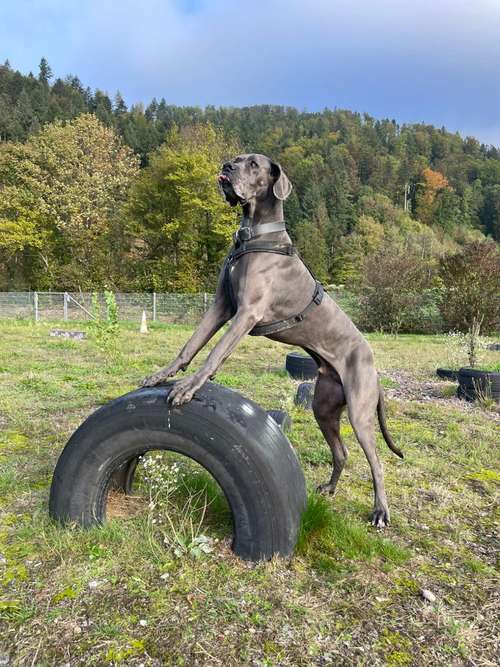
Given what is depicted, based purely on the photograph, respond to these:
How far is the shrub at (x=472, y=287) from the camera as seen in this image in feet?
63.8

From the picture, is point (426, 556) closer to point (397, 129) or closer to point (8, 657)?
point (8, 657)

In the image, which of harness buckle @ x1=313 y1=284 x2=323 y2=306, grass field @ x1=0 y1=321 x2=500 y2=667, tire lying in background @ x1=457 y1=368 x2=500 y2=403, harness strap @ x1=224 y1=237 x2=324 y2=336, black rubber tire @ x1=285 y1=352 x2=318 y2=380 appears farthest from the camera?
black rubber tire @ x1=285 y1=352 x2=318 y2=380

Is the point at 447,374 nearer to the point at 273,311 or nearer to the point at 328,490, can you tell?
the point at 328,490

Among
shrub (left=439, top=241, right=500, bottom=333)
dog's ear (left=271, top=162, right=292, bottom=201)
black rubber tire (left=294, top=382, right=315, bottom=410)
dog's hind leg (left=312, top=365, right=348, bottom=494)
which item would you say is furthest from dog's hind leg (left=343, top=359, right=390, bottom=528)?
shrub (left=439, top=241, right=500, bottom=333)

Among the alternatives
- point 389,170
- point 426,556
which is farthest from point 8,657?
point 389,170

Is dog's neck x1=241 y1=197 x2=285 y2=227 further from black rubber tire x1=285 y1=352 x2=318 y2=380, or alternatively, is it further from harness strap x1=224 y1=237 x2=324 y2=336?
black rubber tire x1=285 y1=352 x2=318 y2=380

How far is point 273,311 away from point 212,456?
0.94m

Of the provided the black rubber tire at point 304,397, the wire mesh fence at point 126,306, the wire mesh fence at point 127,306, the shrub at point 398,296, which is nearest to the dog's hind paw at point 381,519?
the black rubber tire at point 304,397

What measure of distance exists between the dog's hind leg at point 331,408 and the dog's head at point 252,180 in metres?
1.22

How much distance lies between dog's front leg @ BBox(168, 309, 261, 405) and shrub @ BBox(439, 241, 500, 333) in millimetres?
18709

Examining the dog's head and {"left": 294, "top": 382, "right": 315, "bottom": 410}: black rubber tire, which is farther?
{"left": 294, "top": 382, "right": 315, "bottom": 410}: black rubber tire

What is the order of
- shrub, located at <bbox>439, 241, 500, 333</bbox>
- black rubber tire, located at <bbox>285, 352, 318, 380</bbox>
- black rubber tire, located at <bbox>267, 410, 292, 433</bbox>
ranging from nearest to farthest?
1. black rubber tire, located at <bbox>267, 410, 292, 433</bbox>
2. black rubber tire, located at <bbox>285, 352, 318, 380</bbox>
3. shrub, located at <bbox>439, 241, 500, 333</bbox>

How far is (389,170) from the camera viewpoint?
81.8 meters

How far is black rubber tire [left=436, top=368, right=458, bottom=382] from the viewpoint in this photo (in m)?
8.80
